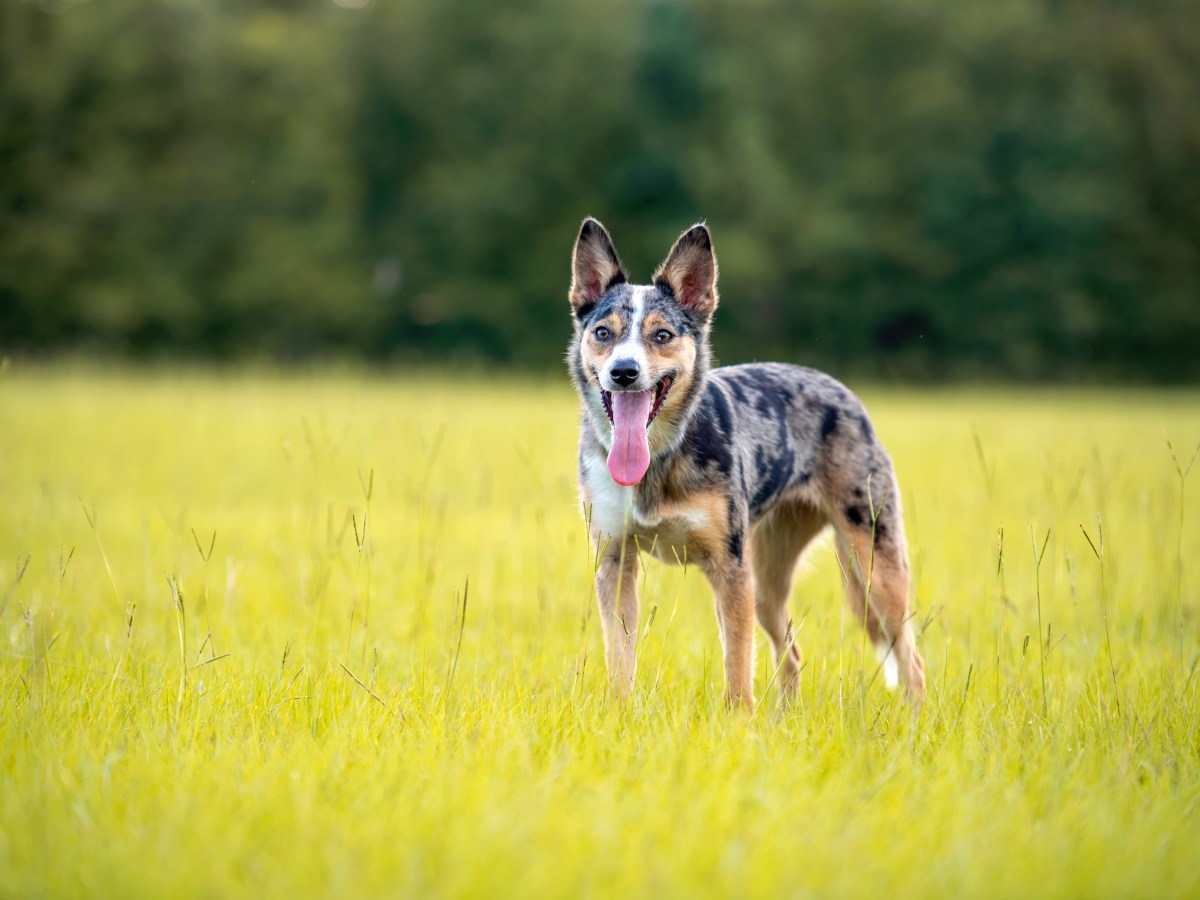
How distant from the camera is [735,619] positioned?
14.9 ft

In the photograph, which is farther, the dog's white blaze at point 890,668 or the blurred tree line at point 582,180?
the blurred tree line at point 582,180

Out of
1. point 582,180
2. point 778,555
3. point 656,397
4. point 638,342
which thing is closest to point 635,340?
point 638,342

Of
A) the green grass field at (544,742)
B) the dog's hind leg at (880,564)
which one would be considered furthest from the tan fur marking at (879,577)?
the green grass field at (544,742)

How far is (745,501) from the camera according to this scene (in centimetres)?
484

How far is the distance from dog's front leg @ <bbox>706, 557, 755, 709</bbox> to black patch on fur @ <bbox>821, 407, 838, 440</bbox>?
1.14 meters

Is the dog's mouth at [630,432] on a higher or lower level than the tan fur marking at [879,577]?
higher

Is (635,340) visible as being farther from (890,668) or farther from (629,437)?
(890,668)

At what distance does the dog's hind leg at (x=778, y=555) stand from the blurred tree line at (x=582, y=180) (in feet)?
106

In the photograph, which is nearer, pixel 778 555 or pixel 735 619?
pixel 735 619

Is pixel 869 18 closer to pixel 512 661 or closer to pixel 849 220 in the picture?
pixel 849 220

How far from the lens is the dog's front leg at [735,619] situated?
4.48 meters

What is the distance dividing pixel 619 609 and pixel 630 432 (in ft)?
2.74

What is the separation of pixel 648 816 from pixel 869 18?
4528 cm

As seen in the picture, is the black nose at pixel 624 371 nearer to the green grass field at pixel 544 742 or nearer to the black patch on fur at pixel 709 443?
the black patch on fur at pixel 709 443
